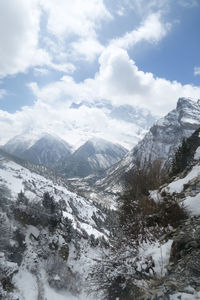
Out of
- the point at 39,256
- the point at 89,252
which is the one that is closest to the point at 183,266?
the point at 89,252

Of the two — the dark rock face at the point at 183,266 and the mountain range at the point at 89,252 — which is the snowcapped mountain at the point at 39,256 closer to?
the mountain range at the point at 89,252

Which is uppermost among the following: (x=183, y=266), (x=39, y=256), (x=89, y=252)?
(x=183, y=266)

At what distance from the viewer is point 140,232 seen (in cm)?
533

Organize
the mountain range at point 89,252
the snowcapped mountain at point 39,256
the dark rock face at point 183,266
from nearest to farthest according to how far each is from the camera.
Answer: the dark rock face at point 183,266
the mountain range at point 89,252
the snowcapped mountain at point 39,256

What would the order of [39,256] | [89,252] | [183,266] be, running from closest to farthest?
[183,266] → [89,252] → [39,256]

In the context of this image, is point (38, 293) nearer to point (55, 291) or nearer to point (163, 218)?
point (55, 291)

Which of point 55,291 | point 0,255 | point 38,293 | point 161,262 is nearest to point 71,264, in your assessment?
point 55,291

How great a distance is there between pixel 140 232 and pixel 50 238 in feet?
102

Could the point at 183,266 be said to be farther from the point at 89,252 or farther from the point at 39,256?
the point at 39,256

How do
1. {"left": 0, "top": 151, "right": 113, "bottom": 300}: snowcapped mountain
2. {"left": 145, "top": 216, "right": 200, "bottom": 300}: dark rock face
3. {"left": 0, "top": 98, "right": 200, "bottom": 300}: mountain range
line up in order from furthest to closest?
1. {"left": 0, "top": 151, "right": 113, "bottom": 300}: snowcapped mountain
2. {"left": 0, "top": 98, "right": 200, "bottom": 300}: mountain range
3. {"left": 145, "top": 216, "right": 200, "bottom": 300}: dark rock face

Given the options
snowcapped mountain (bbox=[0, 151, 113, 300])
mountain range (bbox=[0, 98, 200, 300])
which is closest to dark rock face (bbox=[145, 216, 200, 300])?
mountain range (bbox=[0, 98, 200, 300])

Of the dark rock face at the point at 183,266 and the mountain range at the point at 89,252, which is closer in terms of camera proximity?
the dark rock face at the point at 183,266

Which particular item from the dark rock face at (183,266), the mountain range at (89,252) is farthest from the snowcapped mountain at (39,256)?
the dark rock face at (183,266)

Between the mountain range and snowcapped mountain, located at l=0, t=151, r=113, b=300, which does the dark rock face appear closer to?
the mountain range
